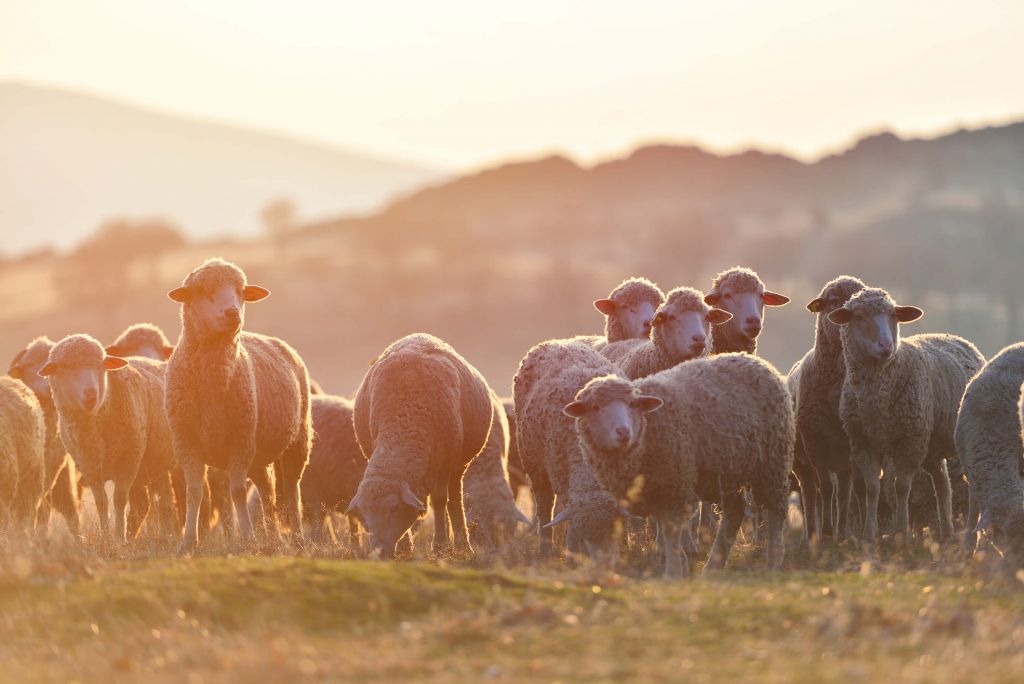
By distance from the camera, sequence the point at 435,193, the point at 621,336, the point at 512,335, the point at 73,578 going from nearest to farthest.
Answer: the point at 73,578 < the point at 621,336 < the point at 512,335 < the point at 435,193

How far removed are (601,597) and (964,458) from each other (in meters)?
4.85

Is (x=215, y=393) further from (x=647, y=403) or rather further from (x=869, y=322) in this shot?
(x=869, y=322)

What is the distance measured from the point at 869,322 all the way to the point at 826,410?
4.01ft

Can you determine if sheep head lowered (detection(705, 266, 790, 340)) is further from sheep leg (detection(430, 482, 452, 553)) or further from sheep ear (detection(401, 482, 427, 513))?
sheep ear (detection(401, 482, 427, 513))

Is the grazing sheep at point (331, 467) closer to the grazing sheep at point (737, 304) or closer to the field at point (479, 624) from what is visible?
the grazing sheep at point (737, 304)

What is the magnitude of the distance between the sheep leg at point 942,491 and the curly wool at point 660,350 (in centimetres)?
306

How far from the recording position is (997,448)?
12258 mm

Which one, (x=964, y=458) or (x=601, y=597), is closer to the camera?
(x=601, y=597)

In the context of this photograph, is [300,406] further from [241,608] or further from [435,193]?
[435,193]

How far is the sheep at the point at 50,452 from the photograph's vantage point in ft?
54.0

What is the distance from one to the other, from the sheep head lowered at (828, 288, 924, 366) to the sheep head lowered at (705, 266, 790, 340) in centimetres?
151

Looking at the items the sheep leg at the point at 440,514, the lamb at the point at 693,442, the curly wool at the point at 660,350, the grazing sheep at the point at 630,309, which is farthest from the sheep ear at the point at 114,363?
the lamb at the point at 693,442

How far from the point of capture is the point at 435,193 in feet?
452

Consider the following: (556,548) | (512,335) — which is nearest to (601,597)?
(556,548)
